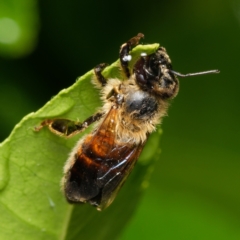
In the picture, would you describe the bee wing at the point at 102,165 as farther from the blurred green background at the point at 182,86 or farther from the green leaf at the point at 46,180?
the blurred green background at the point at 182,86

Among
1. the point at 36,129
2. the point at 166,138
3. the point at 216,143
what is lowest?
the point at 216,143

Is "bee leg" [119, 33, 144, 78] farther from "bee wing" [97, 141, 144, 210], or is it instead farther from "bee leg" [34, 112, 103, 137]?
→ "bee wing" [97, 141, 144, 210]

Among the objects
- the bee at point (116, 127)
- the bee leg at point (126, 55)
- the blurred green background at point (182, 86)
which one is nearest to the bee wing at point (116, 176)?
the bee at point (116, 127)

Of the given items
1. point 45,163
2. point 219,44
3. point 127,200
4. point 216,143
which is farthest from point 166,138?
point 45,163

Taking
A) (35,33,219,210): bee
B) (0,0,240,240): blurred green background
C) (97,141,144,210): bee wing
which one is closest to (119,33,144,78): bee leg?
(35,33,219,210): bee

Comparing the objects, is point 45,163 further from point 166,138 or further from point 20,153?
point 166,138

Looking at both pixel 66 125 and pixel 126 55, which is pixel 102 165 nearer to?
pixel 66 125
